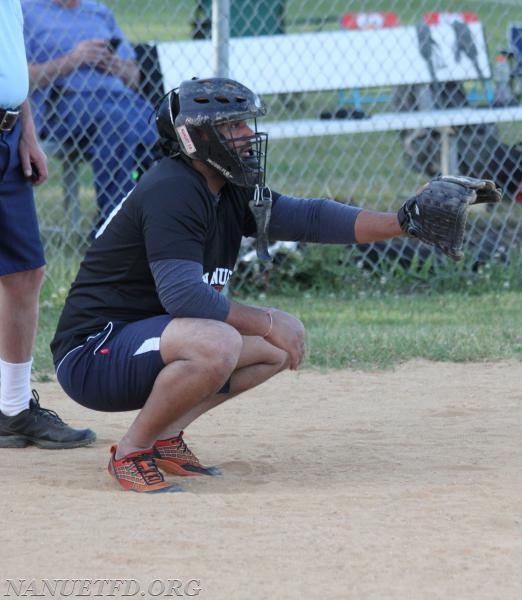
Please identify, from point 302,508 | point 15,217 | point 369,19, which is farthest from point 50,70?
point 369,19

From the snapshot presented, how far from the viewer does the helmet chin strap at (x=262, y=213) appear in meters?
3.99

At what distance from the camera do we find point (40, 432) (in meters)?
4.63

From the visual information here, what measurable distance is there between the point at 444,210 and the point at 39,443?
1.93 meters

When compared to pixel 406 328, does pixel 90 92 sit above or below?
above

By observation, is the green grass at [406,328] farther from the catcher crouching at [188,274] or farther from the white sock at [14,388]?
the catcher crouching at [188,274]

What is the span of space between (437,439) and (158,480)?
132cm

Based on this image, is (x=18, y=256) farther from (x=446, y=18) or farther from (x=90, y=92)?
(x=446, y=18)

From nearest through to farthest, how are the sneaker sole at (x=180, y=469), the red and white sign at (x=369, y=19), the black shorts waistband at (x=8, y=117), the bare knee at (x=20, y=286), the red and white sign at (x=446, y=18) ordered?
the sneaker sole at (x=180, y=469)
the black shorts waistband at (x=8, y=117)
the bare knee at (x=20, y=286)
the red and white sign at (x=446, y=18)
the red and white sign at (x=369, y=19)

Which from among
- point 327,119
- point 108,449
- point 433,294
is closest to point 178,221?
point 108,449

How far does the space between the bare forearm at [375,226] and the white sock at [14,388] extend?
1.49m

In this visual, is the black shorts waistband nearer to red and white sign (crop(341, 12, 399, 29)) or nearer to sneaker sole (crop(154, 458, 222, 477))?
sneaker sole (crop(154, 458, 222, 477))

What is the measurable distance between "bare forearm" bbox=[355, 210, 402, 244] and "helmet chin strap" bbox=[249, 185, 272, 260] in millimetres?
328

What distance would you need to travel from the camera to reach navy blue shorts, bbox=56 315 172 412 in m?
3.83

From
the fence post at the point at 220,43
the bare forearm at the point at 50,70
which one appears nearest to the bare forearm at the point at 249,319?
the fence post at the point at 220,43
